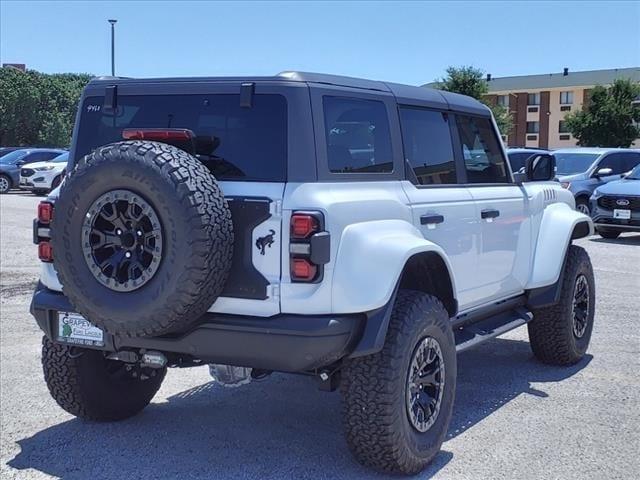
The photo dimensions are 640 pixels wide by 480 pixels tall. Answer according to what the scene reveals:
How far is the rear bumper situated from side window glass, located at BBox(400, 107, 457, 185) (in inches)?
49.2

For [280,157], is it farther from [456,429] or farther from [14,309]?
[14,309]

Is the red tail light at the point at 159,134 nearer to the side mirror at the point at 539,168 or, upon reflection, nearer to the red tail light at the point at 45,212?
the red tail light at the point at 45,212

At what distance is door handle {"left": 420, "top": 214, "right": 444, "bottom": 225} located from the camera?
4.52 m

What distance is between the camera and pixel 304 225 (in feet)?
12.3

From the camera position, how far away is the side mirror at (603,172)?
17.0m

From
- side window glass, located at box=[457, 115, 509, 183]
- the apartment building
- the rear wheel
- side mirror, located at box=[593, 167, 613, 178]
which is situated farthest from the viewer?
the apartment building

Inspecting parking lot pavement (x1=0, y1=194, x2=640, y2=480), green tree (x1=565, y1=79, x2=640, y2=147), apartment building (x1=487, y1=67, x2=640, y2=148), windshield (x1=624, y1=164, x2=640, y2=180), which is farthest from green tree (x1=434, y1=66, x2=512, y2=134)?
parking lot pavement (x1=0, y1=194, x2=640, y2=480)

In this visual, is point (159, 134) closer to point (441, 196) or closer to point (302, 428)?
point (441, 196)

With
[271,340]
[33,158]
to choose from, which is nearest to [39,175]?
[33,158]

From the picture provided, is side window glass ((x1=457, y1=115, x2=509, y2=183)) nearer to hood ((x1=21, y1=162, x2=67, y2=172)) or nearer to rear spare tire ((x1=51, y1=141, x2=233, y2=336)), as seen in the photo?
rear spare tire ((x1=51, y1=141, x2=233, y2=336))

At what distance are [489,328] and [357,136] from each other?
1.92 m

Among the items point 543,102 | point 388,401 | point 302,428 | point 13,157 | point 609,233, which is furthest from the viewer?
point 543,102

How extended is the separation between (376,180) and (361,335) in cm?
88

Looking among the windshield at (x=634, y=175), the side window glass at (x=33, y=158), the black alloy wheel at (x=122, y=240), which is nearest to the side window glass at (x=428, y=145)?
the black alloy wheel at (x=122, y=240)
